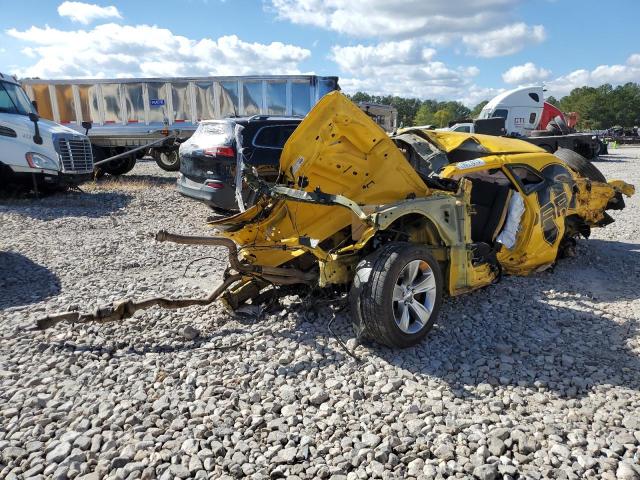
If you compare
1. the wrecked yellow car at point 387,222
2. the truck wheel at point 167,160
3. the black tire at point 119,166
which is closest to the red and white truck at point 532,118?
the truck wheel at point 167,160

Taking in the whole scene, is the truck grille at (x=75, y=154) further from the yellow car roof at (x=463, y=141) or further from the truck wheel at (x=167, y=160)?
the yellow car roof at (x=463, y=141)

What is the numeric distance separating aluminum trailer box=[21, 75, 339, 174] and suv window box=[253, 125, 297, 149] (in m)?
6.66

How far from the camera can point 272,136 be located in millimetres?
9281

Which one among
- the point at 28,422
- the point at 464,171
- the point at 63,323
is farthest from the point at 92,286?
the point at 464,171

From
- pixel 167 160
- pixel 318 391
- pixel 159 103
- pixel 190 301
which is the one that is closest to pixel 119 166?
pixel 167 160

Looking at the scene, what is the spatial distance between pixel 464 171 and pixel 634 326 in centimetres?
203

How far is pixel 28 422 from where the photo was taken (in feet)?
10.3

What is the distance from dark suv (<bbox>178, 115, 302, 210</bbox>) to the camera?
8234 millimetres

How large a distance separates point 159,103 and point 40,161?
6.23 metres

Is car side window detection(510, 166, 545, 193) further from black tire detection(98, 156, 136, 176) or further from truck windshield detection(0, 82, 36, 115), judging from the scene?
black tire detection(98, 156, 136, 176)

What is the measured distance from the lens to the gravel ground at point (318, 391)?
276 cm

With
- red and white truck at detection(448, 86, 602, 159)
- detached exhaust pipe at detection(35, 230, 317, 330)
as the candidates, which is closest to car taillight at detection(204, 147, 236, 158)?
detached exhaust pipe at detection(35, 230, 317, 330)

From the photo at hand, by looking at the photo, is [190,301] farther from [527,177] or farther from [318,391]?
[527,177]

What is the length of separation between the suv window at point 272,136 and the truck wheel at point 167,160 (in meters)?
8.75
